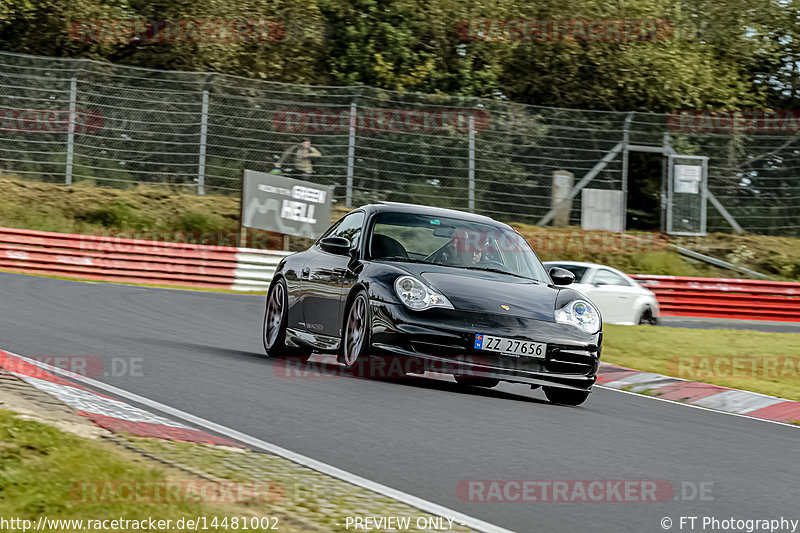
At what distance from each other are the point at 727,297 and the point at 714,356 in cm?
1164

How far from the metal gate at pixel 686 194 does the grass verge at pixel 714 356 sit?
378 inches

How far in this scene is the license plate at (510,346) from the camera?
8492 mm

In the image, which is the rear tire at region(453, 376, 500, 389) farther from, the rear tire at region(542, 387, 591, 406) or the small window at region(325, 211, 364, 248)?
the small window at region(325, 211, 364, 248)

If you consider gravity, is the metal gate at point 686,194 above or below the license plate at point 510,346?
above

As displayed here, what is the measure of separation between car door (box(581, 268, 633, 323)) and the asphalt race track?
28.4ft

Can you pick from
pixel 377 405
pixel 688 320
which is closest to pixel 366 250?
pixel 377 405

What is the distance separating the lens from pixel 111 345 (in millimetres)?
10367

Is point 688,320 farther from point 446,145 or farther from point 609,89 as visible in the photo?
point 609,89

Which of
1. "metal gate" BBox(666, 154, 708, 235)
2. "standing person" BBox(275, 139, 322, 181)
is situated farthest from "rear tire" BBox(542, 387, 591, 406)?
"metal gate" BBox(666, 154, 708, 235)

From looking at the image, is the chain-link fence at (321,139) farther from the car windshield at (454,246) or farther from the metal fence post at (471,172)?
the car windshield at (454,246)

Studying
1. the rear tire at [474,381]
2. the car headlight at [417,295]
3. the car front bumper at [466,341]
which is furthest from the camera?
the rear tire at [474,381]

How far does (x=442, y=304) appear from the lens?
8570 mm

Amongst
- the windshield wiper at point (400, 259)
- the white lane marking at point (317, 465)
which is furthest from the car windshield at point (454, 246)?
the white lane marking at point (317, 465)

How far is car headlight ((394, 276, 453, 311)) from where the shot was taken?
8570mm
